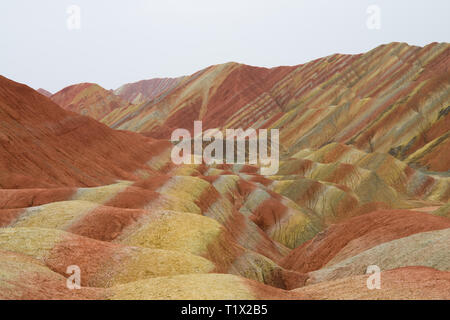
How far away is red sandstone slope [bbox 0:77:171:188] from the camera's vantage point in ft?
163

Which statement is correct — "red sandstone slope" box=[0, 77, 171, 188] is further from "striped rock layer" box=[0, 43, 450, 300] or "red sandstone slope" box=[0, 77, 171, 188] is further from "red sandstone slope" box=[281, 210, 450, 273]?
"red sandstone slope" box=[281, 210, 450, 273]

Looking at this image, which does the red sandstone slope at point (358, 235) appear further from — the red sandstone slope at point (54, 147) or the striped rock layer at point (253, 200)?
the red sandstone slope at point (54, 147)

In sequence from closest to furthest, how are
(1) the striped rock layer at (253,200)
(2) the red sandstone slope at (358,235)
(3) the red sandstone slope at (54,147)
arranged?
(1) the striped rock layer at (253,200) → (2) the red sandstone slope at (358,235) → (3) the red sandstone slope at (54,147)

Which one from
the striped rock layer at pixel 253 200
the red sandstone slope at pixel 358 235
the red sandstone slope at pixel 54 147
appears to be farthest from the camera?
the red sandstone slope at pixel 54 147

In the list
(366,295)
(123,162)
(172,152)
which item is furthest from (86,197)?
(172,152)

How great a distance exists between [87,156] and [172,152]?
996 inches

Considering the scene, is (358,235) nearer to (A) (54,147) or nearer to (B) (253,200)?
(B) (253,200)

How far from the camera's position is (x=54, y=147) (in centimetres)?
5916

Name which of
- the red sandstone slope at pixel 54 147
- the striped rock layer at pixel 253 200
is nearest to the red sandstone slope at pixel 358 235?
the striped rock layer at pixel 253 200

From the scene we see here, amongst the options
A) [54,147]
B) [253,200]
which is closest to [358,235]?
[253,200]

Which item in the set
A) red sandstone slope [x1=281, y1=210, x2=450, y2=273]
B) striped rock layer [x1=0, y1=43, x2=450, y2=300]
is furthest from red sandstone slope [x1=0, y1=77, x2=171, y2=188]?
red sandstone slope [x1=281, y1=210, x2=450, y2=273]

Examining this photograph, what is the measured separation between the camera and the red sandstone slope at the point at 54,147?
49656 mm

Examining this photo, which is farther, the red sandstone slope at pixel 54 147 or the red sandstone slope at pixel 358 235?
the red sandstone slope at pixel 54 147
